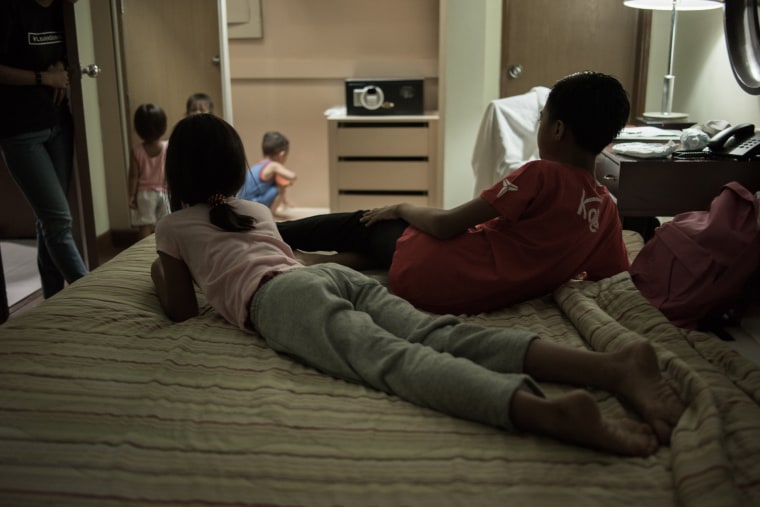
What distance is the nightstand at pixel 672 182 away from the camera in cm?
212

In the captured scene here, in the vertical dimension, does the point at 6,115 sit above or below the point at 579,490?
above

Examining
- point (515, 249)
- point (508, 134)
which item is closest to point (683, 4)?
point (508, 134)

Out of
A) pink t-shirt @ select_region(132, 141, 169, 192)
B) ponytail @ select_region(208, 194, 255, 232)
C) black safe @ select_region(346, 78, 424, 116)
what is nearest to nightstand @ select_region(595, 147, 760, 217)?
ponytail @ select_region(208, 194, 255, 232)

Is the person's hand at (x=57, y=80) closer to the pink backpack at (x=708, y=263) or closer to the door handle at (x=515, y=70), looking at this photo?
the pink backpack at (x=708, y=263)

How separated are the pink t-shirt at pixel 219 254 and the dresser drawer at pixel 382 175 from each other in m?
2.63

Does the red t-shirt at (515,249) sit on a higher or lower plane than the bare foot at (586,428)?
higher

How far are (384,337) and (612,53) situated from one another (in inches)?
125

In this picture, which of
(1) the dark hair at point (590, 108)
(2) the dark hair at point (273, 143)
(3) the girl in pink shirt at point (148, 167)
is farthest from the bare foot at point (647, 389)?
(2) the dark hair at point (273, 143)

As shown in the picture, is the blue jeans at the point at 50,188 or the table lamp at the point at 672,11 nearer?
the blue jeans at the point at 50,188

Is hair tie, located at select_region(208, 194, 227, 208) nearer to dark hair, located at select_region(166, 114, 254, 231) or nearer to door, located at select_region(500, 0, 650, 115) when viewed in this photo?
dark hair, located at select_region(166, 114, 254, 231)

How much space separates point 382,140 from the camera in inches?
166

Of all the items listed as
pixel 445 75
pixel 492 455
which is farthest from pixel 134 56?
pixel 492 455

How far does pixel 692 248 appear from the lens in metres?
1.64

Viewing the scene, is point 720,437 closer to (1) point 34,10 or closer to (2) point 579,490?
(2) point 579,490
